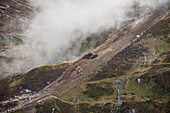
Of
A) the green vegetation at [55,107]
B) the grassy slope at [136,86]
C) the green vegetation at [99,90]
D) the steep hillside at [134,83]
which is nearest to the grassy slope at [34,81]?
the green vegetation at [55,107]

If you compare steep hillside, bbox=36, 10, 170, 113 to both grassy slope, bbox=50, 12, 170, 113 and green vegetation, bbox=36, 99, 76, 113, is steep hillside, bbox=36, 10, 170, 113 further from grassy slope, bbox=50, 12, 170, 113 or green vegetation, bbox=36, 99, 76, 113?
green vegetation, bbox=36, 99, 76, 113

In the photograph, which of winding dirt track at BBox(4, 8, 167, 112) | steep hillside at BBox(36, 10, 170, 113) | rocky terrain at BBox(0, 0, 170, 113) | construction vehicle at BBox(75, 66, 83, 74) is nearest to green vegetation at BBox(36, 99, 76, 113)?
rocky terrain at BBox(0, 0, 170, 113)

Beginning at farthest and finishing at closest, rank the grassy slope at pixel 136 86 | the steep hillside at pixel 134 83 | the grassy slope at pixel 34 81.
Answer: the grassy slope at pixel 34 81
the steep hillside at pixel 134 83
the grassy slope at pixel 136 86

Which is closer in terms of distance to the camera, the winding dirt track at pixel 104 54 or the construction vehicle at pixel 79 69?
the winding dirt track at pixel 104 54

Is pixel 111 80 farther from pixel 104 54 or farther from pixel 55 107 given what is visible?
pixel 55 107

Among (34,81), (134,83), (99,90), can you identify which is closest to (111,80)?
(99,90)

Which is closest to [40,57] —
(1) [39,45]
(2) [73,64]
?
(1) [39,45]

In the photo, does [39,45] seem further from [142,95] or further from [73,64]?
[142,95]

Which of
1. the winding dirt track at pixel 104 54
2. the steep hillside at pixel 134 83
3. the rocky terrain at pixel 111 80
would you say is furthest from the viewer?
the winding dirt track at pixel 104 54

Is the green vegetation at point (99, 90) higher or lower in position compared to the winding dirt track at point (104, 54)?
lower

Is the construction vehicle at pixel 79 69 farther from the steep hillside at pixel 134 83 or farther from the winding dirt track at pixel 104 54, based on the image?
the steep hillside at pixel 134 83
